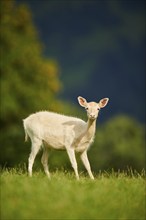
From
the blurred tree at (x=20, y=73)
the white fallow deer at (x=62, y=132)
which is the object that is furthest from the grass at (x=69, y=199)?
the blurred tree at (x=20, y=73)

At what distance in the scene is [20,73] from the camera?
47.2 meters

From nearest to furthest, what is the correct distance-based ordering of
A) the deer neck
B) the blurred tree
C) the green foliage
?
the deer neck, the green foliage, the blurred tree

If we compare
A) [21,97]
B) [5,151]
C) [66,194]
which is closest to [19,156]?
[5,151]

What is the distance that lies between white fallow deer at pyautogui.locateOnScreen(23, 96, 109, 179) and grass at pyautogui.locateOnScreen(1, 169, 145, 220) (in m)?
1.84

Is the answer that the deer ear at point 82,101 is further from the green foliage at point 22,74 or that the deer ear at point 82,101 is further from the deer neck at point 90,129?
the green foliage at point 22,74

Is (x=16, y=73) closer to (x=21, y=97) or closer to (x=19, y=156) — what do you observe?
(x=21, y=97)

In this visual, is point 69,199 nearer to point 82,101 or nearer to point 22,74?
point 82,101

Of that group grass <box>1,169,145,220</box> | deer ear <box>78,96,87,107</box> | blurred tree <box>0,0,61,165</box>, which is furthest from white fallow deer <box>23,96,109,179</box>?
blurred tree <box>0,0,61,165</box>

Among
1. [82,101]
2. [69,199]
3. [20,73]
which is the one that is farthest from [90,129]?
[20,73]

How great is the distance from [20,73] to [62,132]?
105 feet

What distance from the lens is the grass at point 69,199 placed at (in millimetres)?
11570

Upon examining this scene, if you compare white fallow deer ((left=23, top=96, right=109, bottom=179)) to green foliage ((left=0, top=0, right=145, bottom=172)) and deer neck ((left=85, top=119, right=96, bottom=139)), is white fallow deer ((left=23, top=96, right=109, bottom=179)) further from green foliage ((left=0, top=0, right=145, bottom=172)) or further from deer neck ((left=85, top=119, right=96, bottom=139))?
green foliage ((left=0, top=0, right=145, bottom=172))

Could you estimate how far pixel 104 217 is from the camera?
38.7 ft

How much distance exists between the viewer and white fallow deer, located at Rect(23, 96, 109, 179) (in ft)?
50.4
